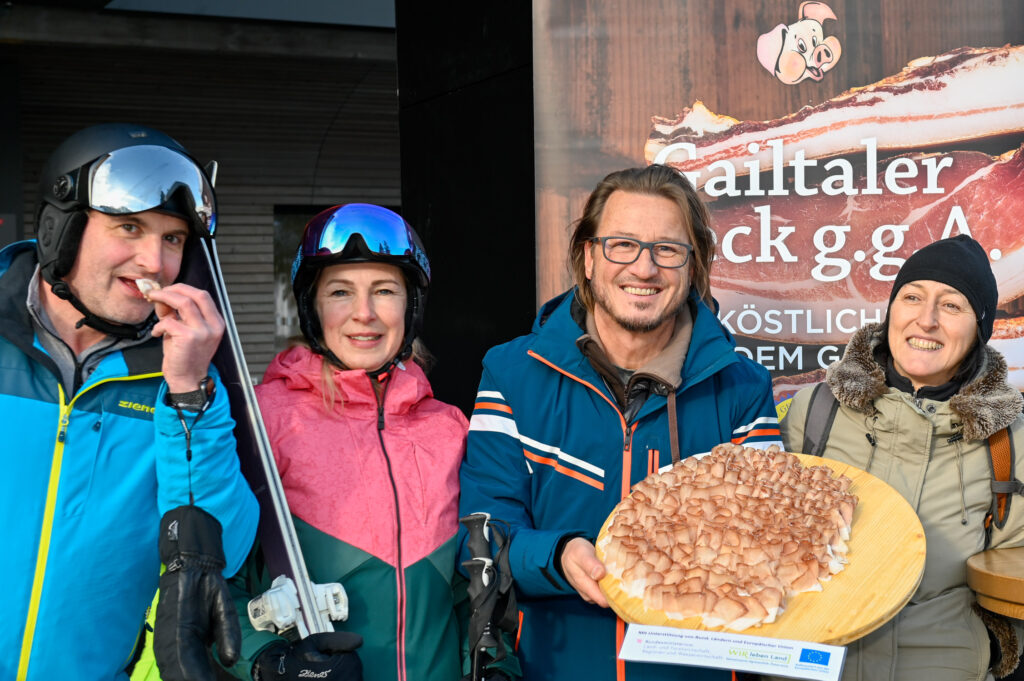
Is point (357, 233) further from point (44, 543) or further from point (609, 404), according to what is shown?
point (44, 543)

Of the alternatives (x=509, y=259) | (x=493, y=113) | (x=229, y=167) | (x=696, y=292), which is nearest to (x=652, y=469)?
(x=696, y=292)

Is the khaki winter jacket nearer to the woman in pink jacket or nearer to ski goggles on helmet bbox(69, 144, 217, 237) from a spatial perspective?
the woman in pink jacket

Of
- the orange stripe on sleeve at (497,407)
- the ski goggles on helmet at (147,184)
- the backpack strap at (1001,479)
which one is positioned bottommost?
the backpack strap at (1001,479)

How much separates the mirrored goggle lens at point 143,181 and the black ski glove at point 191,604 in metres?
Answer: 0.62

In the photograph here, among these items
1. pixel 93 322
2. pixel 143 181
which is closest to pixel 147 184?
pixel 143 181

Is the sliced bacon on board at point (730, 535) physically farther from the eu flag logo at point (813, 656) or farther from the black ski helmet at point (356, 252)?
the black ski helmet at point (356, 252)

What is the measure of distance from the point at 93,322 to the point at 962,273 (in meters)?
2.17

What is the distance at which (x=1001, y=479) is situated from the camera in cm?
254

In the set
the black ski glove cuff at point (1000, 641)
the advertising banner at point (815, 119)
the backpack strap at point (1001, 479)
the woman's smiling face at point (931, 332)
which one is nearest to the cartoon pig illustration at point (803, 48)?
the advertising banner at point (815, 119)

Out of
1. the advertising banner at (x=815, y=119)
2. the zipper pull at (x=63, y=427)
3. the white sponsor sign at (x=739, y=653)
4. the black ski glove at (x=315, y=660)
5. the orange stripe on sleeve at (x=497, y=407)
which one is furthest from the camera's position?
the advertising banner at (x=815, y=119)

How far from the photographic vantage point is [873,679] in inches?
96.7

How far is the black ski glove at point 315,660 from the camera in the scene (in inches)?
78.5

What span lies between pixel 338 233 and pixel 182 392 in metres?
0.74

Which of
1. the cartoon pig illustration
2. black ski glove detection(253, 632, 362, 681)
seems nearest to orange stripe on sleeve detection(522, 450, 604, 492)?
black ski glove detection(253, 632, 362, 681)
